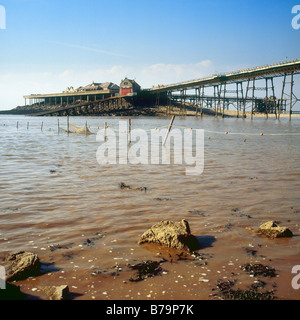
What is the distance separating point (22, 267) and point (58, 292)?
980 millimetres

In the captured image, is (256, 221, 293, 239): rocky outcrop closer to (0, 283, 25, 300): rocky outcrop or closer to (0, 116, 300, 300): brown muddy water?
(0, 116, 300, 300): brown muddy water

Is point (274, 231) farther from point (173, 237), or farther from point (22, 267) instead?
point (22, 267)

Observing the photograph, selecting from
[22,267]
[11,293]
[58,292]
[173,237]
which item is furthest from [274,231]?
[11,293]

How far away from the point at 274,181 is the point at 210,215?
4.86 meters

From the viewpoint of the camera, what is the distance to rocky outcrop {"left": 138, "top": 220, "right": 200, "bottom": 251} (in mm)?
5793

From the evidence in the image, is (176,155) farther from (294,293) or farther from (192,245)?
(294,293)

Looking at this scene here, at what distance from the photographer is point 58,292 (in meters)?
4.18

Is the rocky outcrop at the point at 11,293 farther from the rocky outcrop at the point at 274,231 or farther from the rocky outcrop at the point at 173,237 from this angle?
the rocky outcrop at the point at 274,231

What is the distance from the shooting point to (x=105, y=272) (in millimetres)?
4973

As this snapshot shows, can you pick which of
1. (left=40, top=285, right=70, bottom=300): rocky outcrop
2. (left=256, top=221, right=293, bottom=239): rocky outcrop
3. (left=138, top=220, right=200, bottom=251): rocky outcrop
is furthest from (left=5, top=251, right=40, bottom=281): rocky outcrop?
(left=256, top=221, right=293, bottom=239): rocky outcrop

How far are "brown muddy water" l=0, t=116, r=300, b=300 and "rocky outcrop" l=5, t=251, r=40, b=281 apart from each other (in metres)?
0.13

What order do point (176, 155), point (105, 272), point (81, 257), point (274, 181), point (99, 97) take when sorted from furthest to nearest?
point (99, 97), point (176, 155), point (274, 181), point (81, 257), point (105, 272)

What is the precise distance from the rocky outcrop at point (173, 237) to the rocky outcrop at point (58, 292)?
2100mm
